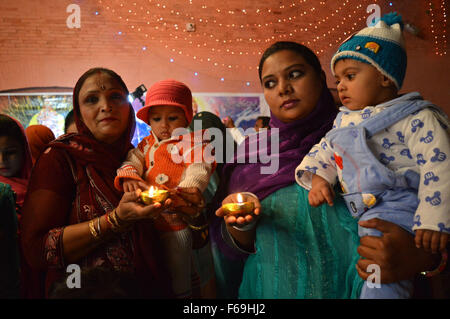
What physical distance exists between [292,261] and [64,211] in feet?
3.11

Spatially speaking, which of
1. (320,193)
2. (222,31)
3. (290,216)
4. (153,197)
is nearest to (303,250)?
(290,216)

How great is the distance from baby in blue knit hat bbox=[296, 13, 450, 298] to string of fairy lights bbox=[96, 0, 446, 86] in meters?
1.73

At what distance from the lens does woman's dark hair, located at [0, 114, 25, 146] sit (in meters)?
1.33

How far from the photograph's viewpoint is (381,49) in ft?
3.67

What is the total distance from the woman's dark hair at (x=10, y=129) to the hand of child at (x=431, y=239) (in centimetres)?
173

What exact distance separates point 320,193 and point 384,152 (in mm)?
295

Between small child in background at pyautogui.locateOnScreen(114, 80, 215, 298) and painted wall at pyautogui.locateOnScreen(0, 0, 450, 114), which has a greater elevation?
painted wall at pyautogui.locateOnScreen(0, 0, 450, 114)

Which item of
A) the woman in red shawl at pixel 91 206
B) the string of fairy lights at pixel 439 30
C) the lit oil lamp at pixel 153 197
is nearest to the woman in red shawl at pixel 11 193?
the woman in red shawl at pixel 91 206

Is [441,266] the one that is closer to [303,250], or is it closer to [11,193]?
[303,250]

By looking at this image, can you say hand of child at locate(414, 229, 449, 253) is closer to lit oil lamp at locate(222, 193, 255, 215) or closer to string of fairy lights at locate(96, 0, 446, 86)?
lit oil lamp at locate(222, 193, 255, 215)

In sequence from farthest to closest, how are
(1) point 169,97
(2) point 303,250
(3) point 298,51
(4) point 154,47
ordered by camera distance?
1. (4) point 154,47
2. (1) point 169,97
3. (3) point 298,51
4. (2) point 303,250

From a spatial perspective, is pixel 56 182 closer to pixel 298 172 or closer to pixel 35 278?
pixel 35 278

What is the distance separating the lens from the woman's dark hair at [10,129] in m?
1.33

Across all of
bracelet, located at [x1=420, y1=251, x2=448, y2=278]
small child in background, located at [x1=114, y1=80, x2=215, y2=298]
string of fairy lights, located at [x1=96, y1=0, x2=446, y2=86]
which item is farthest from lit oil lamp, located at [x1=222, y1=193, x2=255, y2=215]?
string of fairy lights, located at [x1=96, y1=0, x2=446, y2=86]
